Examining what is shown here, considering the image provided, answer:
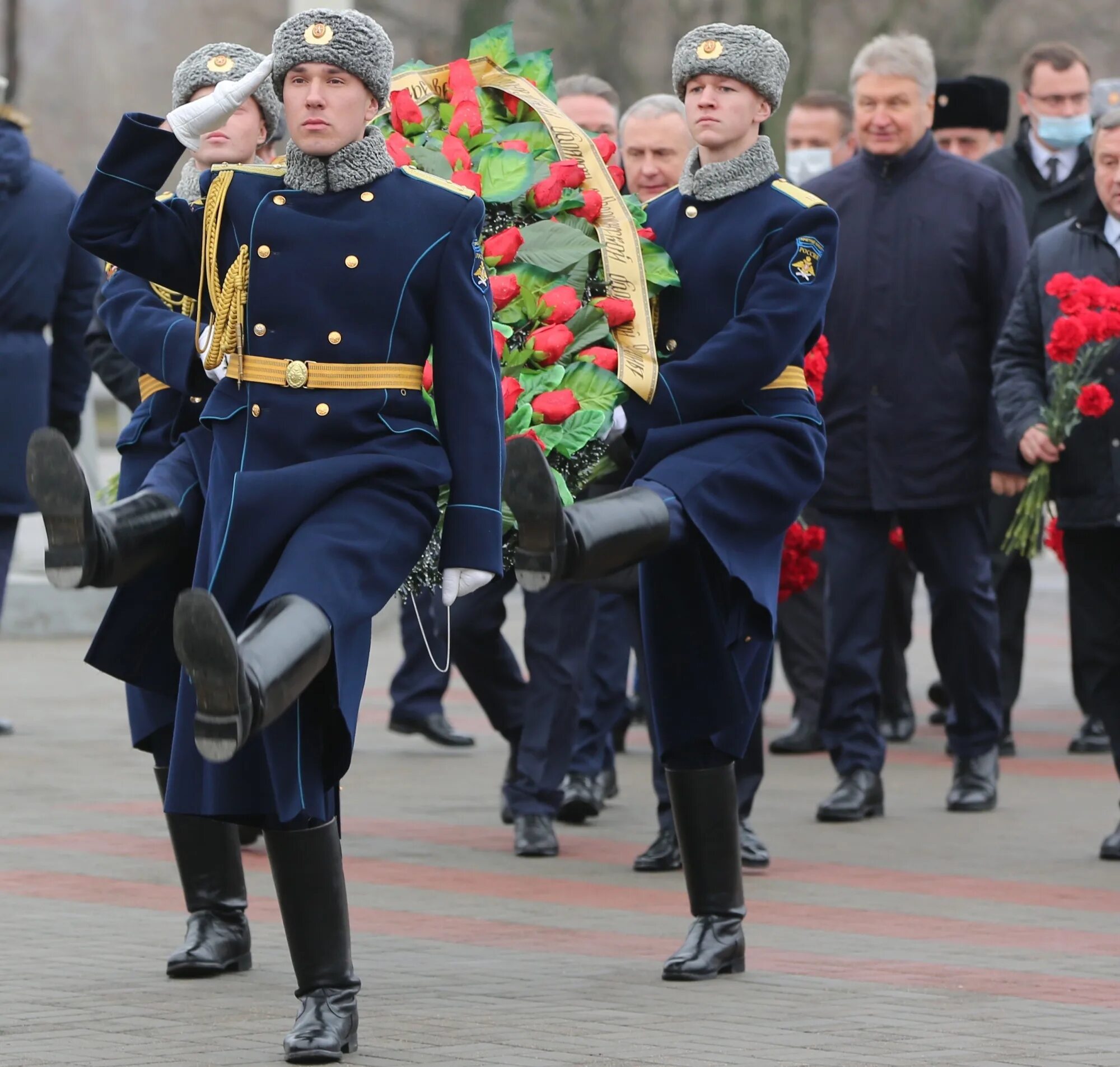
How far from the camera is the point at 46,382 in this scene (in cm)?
1018

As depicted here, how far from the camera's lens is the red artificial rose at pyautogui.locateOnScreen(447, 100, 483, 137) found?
6.27 m

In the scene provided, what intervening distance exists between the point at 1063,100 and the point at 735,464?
4.99 m

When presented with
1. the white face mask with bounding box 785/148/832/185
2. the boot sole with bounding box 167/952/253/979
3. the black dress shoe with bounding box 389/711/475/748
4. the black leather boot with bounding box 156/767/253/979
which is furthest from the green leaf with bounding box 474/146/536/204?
the white face mask with bounding box 785/148/832/185

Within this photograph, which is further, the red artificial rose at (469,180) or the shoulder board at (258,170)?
the red artificial rose at (469,180)

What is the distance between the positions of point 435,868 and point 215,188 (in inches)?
110

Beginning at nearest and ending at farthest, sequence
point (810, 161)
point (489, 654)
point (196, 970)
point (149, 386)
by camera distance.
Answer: point (196, 970) < point (149, 386) < point (489, 654) < point (810, 161)

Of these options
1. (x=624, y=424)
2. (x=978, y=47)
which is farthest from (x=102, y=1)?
(x=624, y=424)

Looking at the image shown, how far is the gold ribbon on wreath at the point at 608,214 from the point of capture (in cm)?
618

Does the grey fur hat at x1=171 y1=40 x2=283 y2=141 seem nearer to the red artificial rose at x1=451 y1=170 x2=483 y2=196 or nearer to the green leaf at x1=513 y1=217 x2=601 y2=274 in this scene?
the red artificial rose at x1=451 y1=170 x2=483 y2=196

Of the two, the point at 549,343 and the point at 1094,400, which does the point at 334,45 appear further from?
the point at 1094,400

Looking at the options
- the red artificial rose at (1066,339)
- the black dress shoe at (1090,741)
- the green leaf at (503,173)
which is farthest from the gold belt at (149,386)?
the black dress shoe at (1090,741)

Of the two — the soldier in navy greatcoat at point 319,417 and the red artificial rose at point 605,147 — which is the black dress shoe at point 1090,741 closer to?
the red artificial rose at point 605,147

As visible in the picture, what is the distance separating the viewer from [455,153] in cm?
618

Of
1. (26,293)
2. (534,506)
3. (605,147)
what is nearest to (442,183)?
(534,506)
